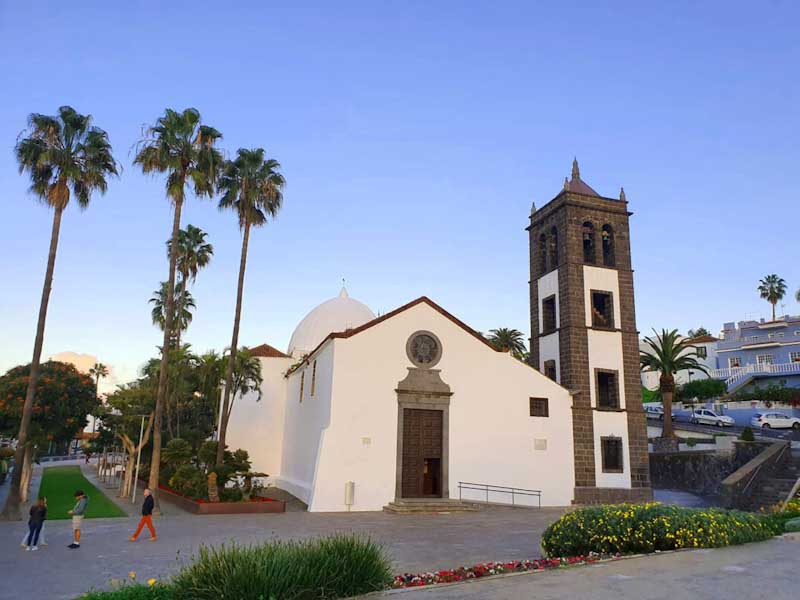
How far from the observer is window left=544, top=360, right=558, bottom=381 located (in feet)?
99.1

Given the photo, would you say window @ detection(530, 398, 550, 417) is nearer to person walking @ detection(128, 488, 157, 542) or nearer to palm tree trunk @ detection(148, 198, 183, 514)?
palm tree trunk @ detection(148, 198, 183, 514)

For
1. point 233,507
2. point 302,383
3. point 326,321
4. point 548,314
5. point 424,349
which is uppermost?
point 326,321

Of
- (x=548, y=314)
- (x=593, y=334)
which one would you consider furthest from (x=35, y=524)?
(x=548, y=314)

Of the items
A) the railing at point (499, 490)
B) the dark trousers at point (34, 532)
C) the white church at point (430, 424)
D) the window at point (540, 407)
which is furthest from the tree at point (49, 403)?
the window at point (540, 407)

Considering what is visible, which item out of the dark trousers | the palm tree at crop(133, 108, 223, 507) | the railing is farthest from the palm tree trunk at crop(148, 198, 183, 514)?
the railing

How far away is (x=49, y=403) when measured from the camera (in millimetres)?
25219

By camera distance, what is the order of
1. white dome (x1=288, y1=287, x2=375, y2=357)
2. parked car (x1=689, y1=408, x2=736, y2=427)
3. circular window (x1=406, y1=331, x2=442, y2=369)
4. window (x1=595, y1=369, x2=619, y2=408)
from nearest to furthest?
1. circular window (x1=406, y1=331, x2=442, y2=369)
2. window (x1=595, y1=369, x2=619, y2=408)
3. white dome (x1=288, y1=287, x2=375, y2=357)
4. parked car (x1=689, y1=408, x2=736, y2=427)

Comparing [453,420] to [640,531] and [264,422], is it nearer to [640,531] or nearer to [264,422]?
[264,422]

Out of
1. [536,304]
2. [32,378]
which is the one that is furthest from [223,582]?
[536,304]

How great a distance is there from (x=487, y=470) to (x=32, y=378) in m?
18.4

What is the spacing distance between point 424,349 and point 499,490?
7102mm

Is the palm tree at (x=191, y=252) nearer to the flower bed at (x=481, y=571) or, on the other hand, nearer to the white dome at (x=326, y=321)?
the white dome at (x=326, y=321)

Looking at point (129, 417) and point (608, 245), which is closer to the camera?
point (129, 417)

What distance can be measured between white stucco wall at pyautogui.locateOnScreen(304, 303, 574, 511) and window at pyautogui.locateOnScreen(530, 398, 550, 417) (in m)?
0.21
